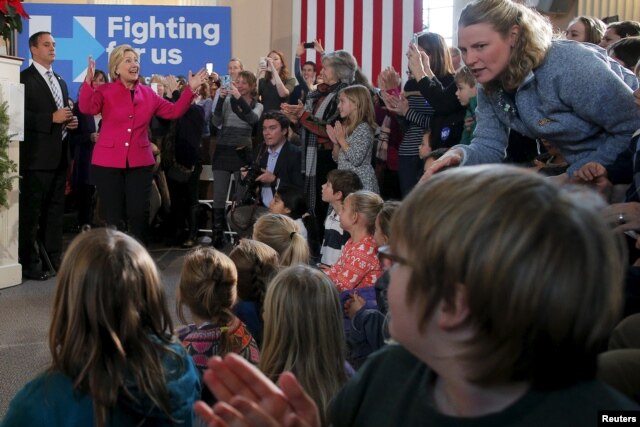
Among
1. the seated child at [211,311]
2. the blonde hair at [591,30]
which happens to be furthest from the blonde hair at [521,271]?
the blonde hair at [591,30]

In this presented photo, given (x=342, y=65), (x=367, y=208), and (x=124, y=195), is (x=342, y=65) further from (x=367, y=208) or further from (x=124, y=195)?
(x=367, y=208)

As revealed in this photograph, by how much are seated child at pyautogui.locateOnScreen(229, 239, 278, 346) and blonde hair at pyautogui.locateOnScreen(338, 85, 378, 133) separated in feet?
9.28

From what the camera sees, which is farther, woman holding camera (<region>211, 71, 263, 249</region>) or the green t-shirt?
woman holding camera (<region>211, 71, 263, 249</region>)

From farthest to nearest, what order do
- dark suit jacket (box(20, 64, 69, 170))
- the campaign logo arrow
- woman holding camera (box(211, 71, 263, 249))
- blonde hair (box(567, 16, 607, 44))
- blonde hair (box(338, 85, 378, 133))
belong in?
the campaign logo arrow, woman holding camera (box(211, 71, 263, 249)), dark suit jacket (box(20, 64, 69, 170)), blonde hair (box(338, 85, 378, 133)), blonde hair (box(567, 16, 607, 44))

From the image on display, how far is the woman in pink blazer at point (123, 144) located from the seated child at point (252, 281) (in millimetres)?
3011

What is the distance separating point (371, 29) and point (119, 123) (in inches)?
170

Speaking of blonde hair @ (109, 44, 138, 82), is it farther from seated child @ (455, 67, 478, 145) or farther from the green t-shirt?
the green t-shirt

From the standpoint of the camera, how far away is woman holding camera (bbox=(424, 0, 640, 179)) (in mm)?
2596

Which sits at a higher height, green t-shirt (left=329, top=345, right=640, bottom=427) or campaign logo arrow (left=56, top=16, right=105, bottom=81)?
campaign logo arrow (left=56, top=16, right=105, bottom=81)

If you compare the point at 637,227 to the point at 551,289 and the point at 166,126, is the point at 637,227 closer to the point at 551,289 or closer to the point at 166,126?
the point at 551,289

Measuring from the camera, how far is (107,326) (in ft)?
5.50

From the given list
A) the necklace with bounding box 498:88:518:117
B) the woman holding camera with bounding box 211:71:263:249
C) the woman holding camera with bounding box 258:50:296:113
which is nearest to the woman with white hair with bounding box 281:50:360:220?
the woman holding camera with bounding box 211:71:263:249

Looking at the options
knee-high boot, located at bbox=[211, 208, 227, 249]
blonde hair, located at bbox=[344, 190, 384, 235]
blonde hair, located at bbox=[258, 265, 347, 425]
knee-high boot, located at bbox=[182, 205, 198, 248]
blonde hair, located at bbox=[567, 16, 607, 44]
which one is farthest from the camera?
knee-high boot, located at bbox=[182, 205, 198, 248]

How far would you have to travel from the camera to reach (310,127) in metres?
6.30
